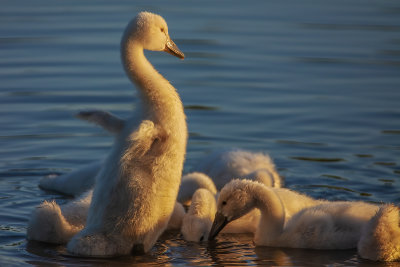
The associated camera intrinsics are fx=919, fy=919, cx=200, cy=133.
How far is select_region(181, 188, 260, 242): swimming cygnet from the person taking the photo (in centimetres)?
824

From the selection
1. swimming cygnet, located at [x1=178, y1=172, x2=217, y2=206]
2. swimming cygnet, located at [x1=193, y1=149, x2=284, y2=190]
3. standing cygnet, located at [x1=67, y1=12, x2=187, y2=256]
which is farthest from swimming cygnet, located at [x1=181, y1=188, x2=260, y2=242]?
swimming cygnet, located at [x1=193, y1=149, x2=284, y2=190]

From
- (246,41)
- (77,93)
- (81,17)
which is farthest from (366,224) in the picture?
(81,17)

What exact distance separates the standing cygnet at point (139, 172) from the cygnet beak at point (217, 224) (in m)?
0.76

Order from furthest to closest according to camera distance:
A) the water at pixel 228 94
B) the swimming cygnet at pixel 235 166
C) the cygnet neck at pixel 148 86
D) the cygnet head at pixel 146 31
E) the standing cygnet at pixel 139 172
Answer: the swimming cygnet at pixel 235 166
the water at pixel 228 94
the cygnet head at pixel 146 31
the cygnet neck at pixel 148 86
the standing cygnet at pixel 139 172

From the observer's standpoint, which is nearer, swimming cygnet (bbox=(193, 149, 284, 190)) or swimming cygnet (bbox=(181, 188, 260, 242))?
swimming cygnet (bbox=(181, 188, 260, 242))

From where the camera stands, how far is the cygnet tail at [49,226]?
787 cm

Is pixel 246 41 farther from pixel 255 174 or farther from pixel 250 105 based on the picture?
pixel 255 174

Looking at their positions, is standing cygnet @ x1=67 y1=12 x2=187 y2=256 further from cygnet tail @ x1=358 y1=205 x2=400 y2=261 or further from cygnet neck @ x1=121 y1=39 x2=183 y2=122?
Result: cygnet tail @ x1=358 y1=205 x2=400 y2=261

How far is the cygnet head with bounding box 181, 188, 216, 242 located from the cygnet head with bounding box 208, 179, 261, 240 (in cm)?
13

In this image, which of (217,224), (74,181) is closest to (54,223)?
(217,224)

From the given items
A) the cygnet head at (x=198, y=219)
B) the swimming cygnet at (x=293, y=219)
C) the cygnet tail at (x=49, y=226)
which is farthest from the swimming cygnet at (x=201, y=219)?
the cygnet tail at (x=49, y=226)

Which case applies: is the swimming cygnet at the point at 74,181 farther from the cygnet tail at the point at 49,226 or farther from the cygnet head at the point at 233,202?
the cygnet head at the point at 233,202

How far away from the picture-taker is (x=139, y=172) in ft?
23.9

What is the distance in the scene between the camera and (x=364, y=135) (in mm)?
11281
